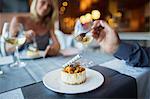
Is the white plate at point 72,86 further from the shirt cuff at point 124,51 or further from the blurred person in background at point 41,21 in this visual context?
the blurred person in background at point 41,21

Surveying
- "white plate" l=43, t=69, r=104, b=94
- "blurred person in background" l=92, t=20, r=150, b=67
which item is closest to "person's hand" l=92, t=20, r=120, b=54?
"blurred person in background" l=92, t=20, r=150, b=67

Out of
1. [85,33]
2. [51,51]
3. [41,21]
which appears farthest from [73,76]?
[41,21]

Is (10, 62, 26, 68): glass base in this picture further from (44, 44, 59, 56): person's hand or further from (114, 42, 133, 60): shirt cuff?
(114, 42, 133, 60): shirt cuff

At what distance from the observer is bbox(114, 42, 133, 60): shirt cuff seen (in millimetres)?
835

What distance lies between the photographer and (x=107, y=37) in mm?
920

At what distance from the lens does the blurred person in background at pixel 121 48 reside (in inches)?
32.2

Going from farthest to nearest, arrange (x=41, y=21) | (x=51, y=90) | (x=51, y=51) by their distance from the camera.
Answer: (x=41, y=21) < (x=51, y=51) < (x=51, y=90)

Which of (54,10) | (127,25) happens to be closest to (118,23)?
(127,25)

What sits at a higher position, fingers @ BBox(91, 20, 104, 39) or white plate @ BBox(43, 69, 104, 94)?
fingers @ BBox(91, 20, 104, 39)

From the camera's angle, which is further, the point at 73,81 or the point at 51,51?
the point at 51,51

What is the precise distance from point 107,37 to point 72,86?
1.31 ft

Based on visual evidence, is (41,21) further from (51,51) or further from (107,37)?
(107,37)

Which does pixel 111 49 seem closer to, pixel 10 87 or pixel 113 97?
pixel 113 97

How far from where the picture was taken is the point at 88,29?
87 cm
